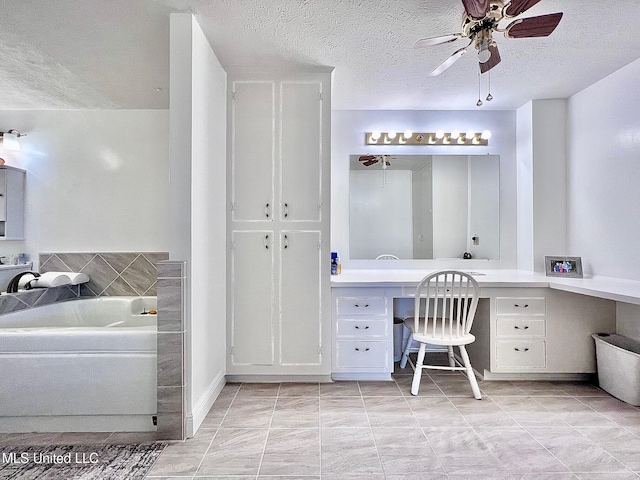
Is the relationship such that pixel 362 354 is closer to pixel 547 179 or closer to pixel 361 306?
pixel 361 306

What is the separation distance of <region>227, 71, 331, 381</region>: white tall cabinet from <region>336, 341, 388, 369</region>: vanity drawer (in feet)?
0.37

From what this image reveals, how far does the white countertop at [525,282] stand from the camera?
252 cm

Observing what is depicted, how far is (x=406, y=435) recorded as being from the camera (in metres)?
2.23

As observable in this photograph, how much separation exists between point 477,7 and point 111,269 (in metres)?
3.62

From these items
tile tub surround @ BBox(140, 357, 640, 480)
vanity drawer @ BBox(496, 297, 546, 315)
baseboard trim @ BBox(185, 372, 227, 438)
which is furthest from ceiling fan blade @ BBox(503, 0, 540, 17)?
baseboard trim @ BBox(185, 372, 227, 438)

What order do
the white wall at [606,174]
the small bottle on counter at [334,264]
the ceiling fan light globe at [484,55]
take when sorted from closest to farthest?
the ceiling fan light globe at [484,55] → the white wall at [606,174] → the small bottle on counter at [334,264]

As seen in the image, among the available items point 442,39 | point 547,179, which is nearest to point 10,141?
point 442,39

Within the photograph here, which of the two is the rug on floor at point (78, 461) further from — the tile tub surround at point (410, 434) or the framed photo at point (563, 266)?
the framed photo at point (563, 266)

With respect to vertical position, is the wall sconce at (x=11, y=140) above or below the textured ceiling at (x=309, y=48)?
below

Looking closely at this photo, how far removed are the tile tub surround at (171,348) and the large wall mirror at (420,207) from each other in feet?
6.51

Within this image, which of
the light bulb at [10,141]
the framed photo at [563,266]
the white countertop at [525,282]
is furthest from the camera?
the light bulb at [10,141]

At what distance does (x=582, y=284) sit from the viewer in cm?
280

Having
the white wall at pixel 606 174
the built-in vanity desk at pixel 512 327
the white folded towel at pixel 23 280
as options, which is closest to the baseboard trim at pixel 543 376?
the built-in vanity desk at pixel 512 327

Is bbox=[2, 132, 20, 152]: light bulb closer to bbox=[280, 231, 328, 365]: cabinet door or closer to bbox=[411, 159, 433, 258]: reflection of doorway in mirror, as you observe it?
bbox=[280, 231, 328, 365]: cabinet door
